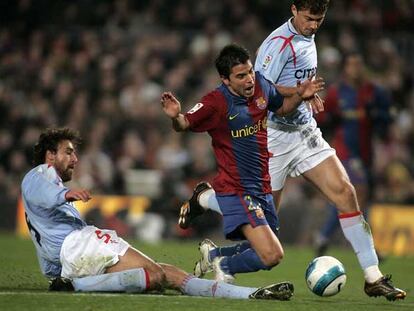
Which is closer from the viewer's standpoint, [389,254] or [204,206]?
[204,206]

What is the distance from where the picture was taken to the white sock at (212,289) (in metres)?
8.55

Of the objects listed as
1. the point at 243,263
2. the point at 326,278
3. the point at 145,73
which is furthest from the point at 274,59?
the point at 145,73

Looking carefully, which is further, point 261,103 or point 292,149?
point 292,149

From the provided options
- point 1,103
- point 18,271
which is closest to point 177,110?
point 18,271

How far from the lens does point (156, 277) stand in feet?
28.4

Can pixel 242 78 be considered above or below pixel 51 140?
above

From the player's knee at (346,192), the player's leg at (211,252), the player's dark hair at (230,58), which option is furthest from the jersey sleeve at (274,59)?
the player's leg at (211,252)

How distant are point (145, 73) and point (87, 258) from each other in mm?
11314

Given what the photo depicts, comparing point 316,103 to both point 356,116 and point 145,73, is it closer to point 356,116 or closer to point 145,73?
point 356,116

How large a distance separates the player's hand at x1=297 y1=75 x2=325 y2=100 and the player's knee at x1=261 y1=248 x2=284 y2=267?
126 cm

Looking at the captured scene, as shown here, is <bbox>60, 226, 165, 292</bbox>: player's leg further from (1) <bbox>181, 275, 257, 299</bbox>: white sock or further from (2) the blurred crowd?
(2) the blurred crowd

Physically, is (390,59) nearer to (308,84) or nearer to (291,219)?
(291,219)

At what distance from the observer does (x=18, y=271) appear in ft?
36.1

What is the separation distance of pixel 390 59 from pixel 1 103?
6.83 metres
